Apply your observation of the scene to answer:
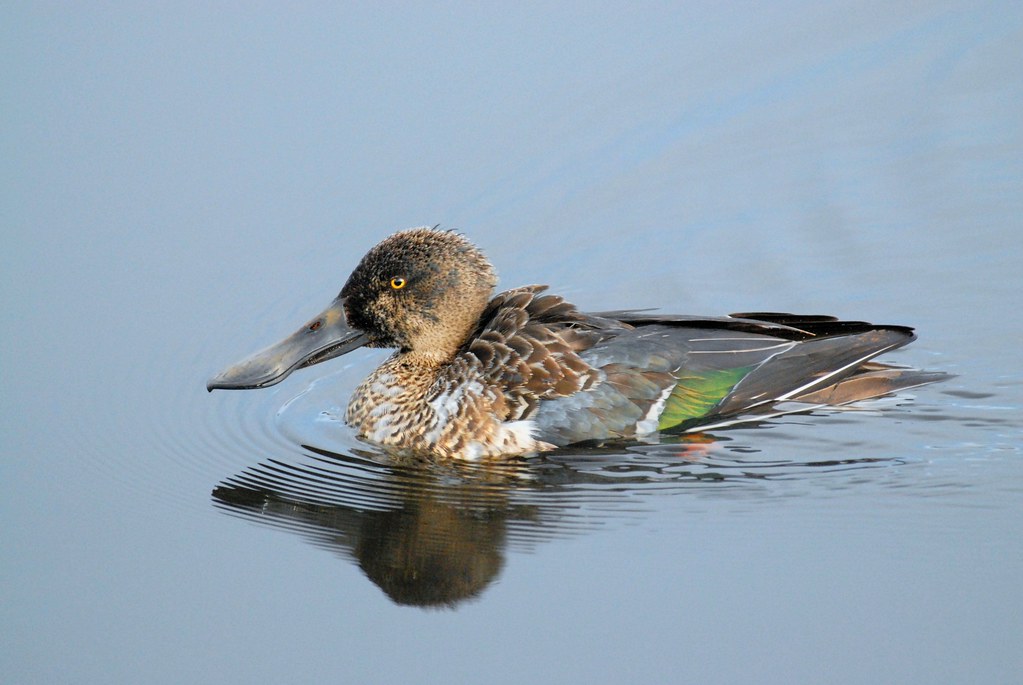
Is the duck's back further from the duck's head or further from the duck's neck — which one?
the duck's neck

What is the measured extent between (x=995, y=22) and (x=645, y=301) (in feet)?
18.2

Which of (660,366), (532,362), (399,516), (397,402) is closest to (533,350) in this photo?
(532,362)

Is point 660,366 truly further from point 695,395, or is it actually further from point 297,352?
point 297,352

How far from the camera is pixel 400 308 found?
28.5ft

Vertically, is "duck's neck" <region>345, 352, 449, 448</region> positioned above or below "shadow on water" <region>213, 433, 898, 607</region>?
above

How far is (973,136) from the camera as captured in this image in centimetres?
1196

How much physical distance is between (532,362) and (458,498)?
1.01m

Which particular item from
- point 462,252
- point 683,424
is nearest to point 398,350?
point 462,252

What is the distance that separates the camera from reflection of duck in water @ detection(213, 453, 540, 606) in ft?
22.4

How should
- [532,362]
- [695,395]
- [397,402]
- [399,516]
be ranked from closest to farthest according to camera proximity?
[399,516] < [532,362] < [695,395] < [397,402]

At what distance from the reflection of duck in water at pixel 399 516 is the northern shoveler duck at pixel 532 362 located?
16.4 inches

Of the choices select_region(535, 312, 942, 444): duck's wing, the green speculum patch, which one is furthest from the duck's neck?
the green speculum patch

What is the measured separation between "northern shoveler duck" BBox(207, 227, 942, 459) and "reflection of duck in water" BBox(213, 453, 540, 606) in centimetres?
42

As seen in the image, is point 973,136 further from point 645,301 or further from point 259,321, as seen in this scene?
point 259,321
